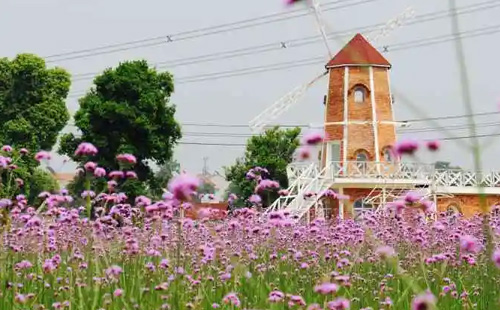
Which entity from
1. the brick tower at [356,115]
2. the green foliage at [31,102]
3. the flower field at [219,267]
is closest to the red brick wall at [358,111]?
the brick tower at [356,115]

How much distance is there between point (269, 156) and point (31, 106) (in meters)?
11.0

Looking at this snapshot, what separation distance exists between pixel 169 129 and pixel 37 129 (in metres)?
5.75

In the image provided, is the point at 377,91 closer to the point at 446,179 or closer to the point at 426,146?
the point at 446,179

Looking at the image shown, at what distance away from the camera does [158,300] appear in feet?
16.7

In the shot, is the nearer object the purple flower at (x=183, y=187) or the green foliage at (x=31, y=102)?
the purple flower at (x=183, y=187)

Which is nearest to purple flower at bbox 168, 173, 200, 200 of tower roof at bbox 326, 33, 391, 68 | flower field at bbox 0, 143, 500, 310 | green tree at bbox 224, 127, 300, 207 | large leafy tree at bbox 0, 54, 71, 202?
flower field at bbox 0, 143, 500, 310

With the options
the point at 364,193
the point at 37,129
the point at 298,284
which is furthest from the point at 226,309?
the point at 37,129

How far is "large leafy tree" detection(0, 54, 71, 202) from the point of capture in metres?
37.3

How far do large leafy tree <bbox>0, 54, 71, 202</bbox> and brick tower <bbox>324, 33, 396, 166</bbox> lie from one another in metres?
11.9

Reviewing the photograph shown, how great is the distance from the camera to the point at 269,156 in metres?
42.0

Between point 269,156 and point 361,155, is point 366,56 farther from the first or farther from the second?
point 269,156

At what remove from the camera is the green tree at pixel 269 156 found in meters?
41.4

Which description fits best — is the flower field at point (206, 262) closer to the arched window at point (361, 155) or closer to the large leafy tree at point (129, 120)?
the arched window at point (361, 155)

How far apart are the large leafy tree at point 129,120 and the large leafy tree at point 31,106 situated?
87.5 inches
